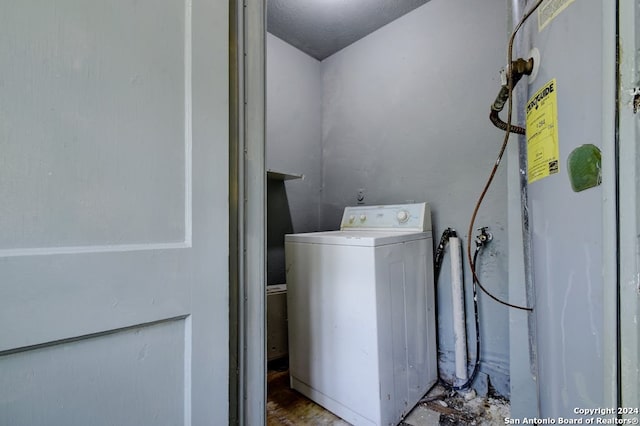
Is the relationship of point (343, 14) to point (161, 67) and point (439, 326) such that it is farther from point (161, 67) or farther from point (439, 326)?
point (439, 326)

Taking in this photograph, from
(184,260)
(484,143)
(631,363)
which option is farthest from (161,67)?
(484,143)

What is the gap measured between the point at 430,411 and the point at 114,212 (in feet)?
5.78

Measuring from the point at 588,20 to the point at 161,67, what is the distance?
90 centimetres

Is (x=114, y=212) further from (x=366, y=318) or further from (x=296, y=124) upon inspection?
(x=296, y=124)

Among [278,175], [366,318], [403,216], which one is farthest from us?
[278,175]

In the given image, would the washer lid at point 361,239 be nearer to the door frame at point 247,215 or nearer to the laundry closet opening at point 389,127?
the laundry closet opening at point 389,127

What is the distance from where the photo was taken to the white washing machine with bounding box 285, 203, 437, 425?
1.36 metres

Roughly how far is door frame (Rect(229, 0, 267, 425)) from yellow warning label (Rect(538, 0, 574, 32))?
76 cm

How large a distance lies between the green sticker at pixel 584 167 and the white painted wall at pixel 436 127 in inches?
48.3

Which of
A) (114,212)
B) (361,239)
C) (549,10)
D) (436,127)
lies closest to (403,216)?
(361,239)

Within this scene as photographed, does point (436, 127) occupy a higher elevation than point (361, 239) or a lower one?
higher

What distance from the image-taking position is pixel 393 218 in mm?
1840

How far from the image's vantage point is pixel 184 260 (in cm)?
70

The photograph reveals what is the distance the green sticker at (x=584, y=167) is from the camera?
49 cm
